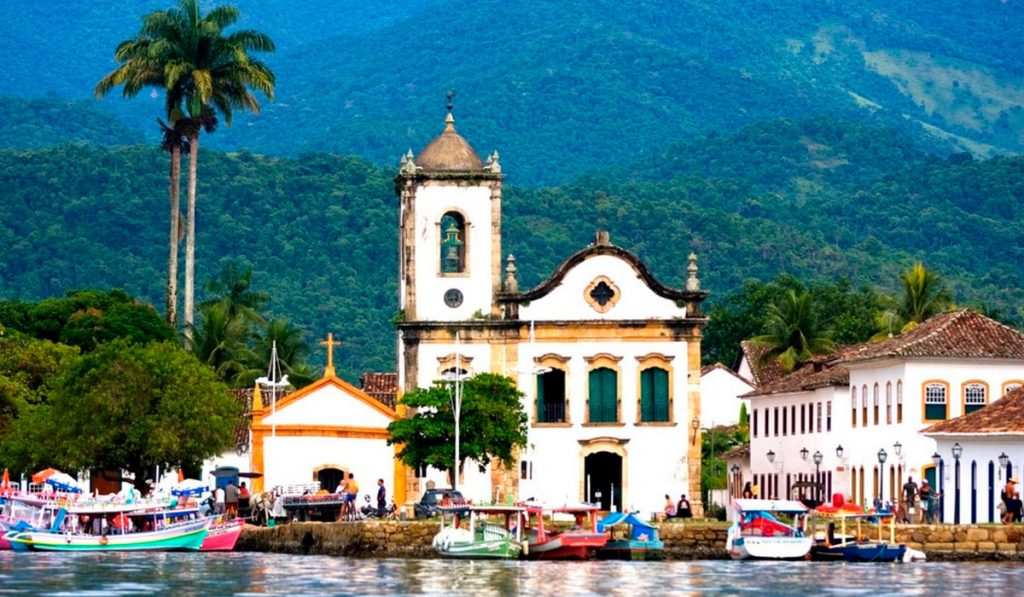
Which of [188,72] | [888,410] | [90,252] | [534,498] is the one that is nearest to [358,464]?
[534,498]

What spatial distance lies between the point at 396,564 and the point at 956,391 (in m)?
23.8

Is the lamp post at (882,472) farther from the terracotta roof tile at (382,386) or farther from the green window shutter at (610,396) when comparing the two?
the terracotta roof tile at (382,386)

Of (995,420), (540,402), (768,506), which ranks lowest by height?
(768,506)

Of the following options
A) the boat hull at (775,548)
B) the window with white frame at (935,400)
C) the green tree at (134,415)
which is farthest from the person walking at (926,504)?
the green tree at (134,415)

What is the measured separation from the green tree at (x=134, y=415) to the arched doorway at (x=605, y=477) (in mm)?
11747

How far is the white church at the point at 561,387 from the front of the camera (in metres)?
84.1

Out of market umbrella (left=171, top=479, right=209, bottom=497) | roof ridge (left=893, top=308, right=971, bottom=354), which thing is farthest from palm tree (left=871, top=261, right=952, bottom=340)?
market umbrella (left=171, top=479, right=209, bottom=497)

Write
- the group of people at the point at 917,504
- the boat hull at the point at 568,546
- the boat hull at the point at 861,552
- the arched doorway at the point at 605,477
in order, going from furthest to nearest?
the arched doorway at the point at 605,477 → the group of people at the point at 917,504 → the boat hull at the point at 568,546 → the boat hull at the point at 861,552

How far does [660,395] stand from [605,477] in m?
3.21

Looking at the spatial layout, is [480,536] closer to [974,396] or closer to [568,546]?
[568,546]

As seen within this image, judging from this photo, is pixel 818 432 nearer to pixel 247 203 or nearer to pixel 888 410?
pixel 888 410

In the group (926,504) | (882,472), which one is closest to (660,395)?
(882,472)

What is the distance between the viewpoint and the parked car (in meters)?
73.4

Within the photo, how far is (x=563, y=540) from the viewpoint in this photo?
67750 millimetres
